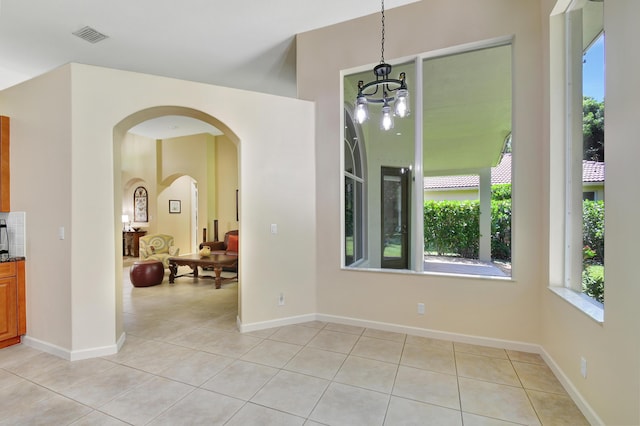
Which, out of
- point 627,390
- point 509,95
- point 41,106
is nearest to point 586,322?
point 627,390

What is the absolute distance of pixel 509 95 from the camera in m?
3.05

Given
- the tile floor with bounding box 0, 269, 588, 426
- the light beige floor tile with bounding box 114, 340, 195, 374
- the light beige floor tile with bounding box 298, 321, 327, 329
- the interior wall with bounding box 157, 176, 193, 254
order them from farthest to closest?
the interior wall with bounding box 157, 176, 193, 254 < the light beige floor tile with bounding box 298, 321, 327, 329 < the light beige floor tile with bounding box 114, 340, 195, 374 < the tile floor with bounding box 0, 269, 588, 426

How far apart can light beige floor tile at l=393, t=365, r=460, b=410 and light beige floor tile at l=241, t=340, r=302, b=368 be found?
3.40 ft

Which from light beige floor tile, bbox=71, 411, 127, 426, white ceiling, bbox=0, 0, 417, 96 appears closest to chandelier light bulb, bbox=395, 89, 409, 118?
white ceiling, bbox=0, 0, 417, 96

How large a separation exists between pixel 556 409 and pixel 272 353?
230cm

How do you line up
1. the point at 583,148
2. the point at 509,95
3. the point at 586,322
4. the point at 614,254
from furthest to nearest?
the point at 509,95 < the point at 583,148 < the point at 586,322 < the point at 614,254

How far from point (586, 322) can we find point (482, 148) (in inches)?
79.5

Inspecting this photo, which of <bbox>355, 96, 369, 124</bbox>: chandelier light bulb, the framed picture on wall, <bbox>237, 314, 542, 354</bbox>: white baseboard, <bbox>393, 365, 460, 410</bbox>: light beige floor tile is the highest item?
<bbox>355, 96, 369, 124</bbox>: chandelier light bulb

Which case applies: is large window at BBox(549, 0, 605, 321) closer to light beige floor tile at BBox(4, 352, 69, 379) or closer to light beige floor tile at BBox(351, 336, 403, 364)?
light beige floor tile at BBox(351, 336, 403, 364)

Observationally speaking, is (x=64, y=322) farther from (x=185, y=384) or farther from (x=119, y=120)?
(x=119, y=120)

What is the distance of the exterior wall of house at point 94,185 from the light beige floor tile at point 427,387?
173 centimetres

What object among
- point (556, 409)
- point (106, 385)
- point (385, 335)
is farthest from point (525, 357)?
point (106, 385)

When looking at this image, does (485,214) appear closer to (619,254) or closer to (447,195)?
(447,195)

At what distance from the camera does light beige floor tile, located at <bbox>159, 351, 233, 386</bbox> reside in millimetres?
2440
